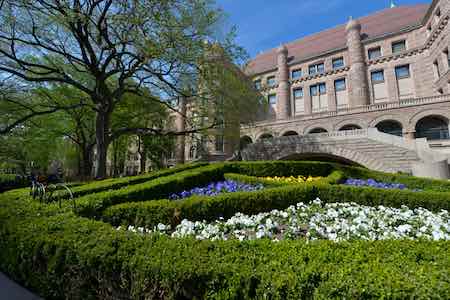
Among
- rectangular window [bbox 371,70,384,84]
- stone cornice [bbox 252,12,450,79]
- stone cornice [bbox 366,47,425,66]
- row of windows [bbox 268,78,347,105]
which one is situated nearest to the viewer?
stone cornice [bbox 252,12,450,79]

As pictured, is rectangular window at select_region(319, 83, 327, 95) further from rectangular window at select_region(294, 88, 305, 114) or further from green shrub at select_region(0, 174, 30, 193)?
green shrub at select_region(0, 174, 30, 193)

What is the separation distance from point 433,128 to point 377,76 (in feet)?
33.7

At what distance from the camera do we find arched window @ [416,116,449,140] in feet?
76.8

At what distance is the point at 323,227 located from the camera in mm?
4438

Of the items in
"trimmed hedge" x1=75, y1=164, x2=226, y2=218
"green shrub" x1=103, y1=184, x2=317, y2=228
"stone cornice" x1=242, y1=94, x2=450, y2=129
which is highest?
"stone cornice" x1=242, y1=94, x2=450, y2=129

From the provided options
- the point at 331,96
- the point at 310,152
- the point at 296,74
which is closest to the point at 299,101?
the point at 331,96

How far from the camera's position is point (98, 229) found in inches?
132

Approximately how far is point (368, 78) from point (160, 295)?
121 ft

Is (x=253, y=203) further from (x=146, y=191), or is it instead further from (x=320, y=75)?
(x=320, y=75)

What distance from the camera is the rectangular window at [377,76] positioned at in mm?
30195

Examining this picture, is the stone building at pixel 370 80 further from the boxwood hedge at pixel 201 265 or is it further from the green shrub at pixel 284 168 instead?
the boxwood hedge at pixel 201 265

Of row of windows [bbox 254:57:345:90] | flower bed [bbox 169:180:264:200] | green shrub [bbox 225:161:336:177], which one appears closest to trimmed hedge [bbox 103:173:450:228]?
flower bed [bbox 169:180:264:200]

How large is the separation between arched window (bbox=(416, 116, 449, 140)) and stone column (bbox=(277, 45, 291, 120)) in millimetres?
16508

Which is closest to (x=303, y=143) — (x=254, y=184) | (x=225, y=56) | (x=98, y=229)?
(x=225, y=56)
